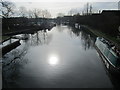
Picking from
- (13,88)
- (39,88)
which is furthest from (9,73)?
(39,88)

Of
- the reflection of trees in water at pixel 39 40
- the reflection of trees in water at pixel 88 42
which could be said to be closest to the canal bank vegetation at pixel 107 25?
the reflection of trees in water at pixel 88 42

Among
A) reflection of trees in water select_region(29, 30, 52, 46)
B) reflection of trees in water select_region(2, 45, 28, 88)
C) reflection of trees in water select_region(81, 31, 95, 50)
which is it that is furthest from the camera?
reflection of trees in water select_region(29, 30, 52, 46)

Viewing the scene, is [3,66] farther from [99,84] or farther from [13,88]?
[99,84]

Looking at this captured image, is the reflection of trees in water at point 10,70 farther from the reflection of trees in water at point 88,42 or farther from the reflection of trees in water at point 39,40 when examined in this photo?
the reflection of trees in water at point 88,42

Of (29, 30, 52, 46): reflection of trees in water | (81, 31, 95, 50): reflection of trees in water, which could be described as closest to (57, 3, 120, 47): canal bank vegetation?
(81, 31, 95, 50): reflection of trees in water

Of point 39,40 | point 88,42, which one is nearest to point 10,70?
point 88,42

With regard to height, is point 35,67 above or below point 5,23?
below

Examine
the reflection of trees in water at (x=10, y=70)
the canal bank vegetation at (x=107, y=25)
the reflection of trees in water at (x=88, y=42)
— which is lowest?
the reflection of trees in water at (x=10, y=70)

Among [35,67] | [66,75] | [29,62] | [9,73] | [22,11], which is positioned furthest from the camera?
[22,11]

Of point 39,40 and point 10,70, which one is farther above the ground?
point 39,40

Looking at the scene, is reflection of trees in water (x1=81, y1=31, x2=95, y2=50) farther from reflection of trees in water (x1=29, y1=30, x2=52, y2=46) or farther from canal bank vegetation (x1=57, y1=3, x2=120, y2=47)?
reflection of trees in water (x1=29, y1=30, x2=52, y2=46)

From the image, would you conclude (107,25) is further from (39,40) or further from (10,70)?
(10,70)

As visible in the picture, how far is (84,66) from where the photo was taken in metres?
12.4

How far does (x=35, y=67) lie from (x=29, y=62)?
1.72 m
